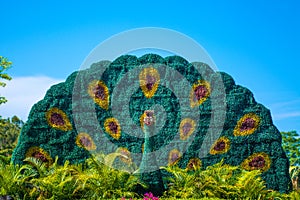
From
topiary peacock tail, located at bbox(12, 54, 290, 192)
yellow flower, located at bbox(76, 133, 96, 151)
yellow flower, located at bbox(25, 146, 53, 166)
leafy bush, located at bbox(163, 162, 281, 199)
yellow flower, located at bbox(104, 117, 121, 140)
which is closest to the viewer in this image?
leafy bush, located at bbox(163, 162, 281, 199)

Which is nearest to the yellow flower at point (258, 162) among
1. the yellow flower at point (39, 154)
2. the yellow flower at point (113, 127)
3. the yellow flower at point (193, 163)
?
the yellow flower at point (193, 163)

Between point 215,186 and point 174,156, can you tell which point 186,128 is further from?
point 215,186

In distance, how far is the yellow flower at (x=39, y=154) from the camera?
1049 centimetres

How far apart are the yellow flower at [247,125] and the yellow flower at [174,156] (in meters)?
1.46

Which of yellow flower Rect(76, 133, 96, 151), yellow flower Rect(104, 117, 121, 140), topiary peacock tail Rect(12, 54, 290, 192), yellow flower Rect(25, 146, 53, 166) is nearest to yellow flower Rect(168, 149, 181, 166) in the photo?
topiary peacock tail Rect(12, 54, 290, 192)

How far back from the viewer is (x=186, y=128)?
10.8 m

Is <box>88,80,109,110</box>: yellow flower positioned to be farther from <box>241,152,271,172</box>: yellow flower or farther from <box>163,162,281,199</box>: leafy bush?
<box>241,152,271,172</box>: yellow flower

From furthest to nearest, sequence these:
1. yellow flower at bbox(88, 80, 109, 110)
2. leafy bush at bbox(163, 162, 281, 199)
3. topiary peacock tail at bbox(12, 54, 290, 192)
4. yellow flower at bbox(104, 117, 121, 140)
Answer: yellow flower at bbox(88, 80, 109, 110), yellow flower at bbox(104, 117, 121, 140), topiary peacock tail at bbox(12, 54, 290, 192), leafy bush at bbox(163, 162, 281, 199)

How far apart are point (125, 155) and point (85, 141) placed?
1.04 m

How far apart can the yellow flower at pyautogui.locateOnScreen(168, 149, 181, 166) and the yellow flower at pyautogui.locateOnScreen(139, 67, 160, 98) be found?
5.16 ft

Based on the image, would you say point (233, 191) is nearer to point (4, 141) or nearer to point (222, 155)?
point (222, 155)

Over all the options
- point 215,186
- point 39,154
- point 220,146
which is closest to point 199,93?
point 220,146

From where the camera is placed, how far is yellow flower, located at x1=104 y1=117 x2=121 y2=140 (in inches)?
427

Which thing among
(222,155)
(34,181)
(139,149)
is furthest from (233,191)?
(34,181)
